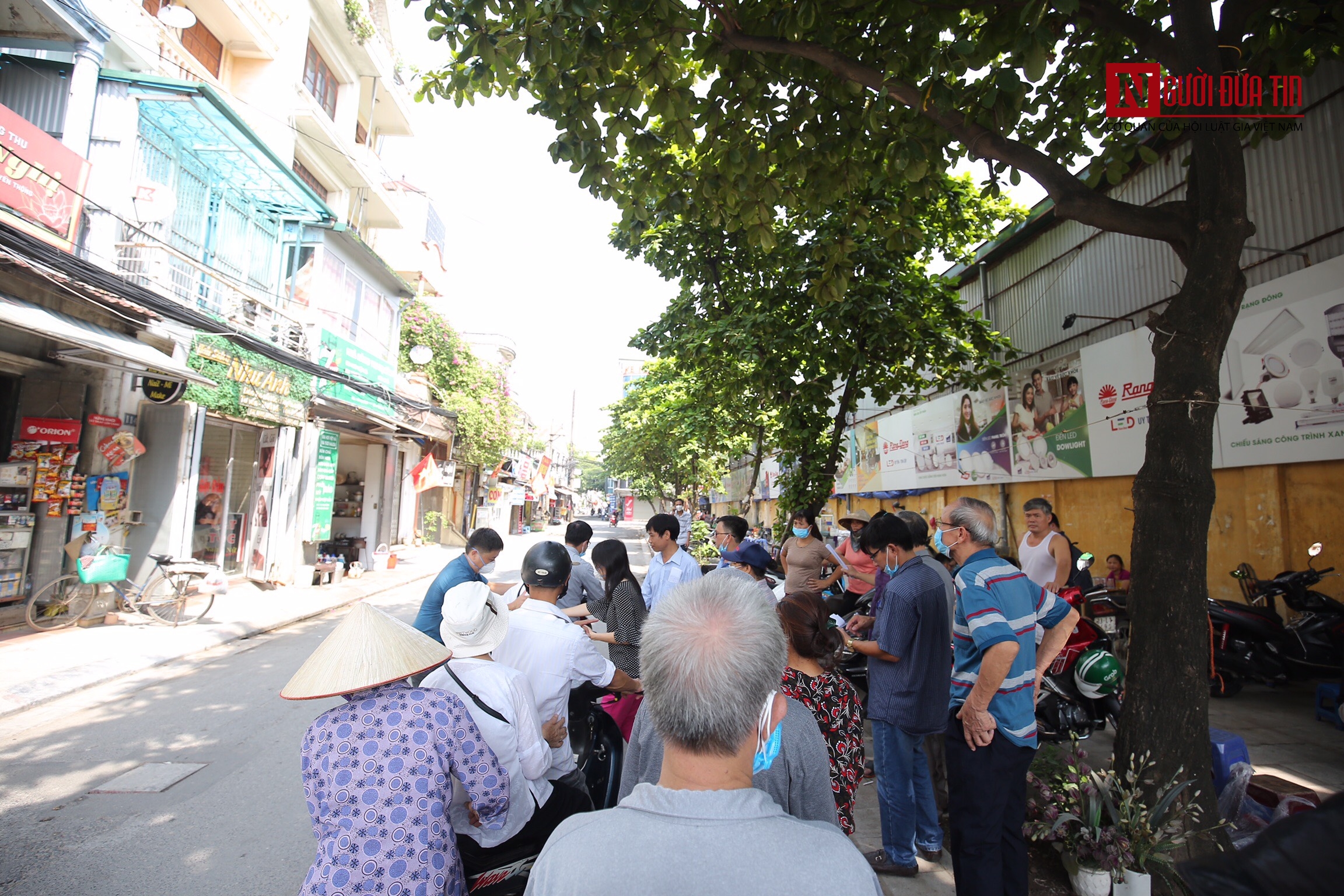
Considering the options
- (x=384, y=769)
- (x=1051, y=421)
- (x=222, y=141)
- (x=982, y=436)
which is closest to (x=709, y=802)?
(x=384, y=769)

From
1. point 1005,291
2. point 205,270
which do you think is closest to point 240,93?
point 205,270

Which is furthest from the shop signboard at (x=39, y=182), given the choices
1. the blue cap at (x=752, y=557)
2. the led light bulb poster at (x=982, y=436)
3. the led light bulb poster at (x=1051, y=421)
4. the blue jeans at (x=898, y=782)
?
the led light bulb poster at (x=982, y=436)

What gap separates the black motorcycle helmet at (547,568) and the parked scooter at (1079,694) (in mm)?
3054

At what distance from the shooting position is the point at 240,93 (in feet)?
43.7

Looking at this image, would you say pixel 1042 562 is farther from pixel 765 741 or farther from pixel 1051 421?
pixel 1051 421

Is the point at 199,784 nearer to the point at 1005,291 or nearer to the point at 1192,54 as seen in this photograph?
the point at 1192,54

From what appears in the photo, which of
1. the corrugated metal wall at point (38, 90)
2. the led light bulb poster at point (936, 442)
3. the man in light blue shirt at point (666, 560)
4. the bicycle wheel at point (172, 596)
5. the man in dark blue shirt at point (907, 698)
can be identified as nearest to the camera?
the man in dark blue shirt at point (907, 698)

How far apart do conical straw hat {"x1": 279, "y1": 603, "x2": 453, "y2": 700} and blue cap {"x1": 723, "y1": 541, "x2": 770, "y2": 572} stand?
3.24m

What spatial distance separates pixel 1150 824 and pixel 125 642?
33.8ft

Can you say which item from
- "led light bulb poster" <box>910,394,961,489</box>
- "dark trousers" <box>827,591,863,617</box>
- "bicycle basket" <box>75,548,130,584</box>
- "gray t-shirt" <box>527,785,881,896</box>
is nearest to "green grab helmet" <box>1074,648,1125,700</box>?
"dark trousers" <box>827,591,863,617</box>

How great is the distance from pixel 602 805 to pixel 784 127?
4312mm

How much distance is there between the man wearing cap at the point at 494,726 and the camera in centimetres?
228

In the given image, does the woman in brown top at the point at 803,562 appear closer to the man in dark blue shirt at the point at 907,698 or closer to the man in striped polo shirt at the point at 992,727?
the man in dark blue shirt at the point at 907,698

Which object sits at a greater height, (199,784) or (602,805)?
(602,805)
